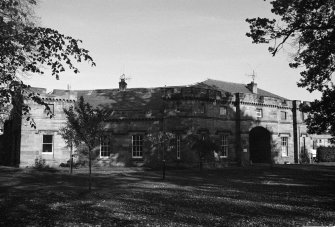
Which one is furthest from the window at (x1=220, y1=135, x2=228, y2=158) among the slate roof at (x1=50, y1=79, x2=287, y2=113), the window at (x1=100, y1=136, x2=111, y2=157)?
the window at (x1=100, y1=136, x2=111, y2=157)

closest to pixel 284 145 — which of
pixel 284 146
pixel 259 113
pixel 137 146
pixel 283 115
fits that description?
pixel 284 146

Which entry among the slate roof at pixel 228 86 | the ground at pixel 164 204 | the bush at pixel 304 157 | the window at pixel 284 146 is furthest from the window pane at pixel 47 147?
the bush at pixel 304 157

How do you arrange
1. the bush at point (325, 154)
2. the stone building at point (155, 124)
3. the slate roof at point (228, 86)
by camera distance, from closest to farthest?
the stone building at point (155, 124)
the slate roof at point (228, 86)
the bush at point (325, 154)

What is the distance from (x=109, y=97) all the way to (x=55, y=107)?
756cm

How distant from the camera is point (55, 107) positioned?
35375 millimetres

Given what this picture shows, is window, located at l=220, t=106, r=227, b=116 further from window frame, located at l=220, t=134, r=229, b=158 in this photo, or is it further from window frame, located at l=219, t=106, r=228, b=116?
window frame, located at l=220, t=134, r=229, b=158

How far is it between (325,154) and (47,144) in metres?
36.3

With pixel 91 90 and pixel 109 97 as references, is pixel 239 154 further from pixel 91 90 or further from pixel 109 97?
pixel 91 90

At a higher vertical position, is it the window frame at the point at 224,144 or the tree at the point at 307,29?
the tree at the point at 307,29

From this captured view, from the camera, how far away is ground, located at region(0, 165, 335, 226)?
1158 centimetres

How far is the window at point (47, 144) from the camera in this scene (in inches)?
1377

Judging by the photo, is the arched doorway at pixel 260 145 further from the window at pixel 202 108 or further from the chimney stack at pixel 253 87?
the window at pixel 202 108

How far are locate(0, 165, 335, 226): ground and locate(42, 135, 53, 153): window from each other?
13.0 metres

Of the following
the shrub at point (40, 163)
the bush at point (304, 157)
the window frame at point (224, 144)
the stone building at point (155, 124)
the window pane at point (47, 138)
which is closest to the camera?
the shrub at point (40, 163)
